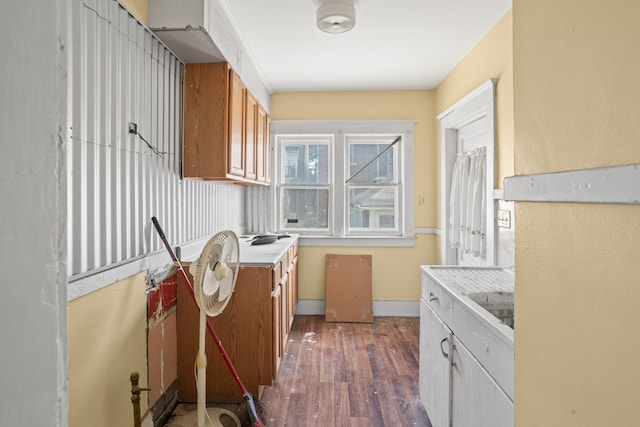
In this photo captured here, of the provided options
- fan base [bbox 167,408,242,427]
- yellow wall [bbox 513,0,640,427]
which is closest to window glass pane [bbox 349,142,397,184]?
fan base [bbox 167,408,242,427]

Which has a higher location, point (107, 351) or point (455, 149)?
point (455, 149)

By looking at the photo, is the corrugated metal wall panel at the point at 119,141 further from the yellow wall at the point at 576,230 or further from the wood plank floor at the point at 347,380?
the yellow wall at the point at 576,230

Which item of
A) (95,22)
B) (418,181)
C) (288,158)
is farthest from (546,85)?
(288,158)

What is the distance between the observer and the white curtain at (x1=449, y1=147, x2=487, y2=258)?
2746mm

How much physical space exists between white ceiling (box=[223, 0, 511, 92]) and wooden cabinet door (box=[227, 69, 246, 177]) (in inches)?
17.4

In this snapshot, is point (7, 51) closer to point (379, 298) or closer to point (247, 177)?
point (247, 177)

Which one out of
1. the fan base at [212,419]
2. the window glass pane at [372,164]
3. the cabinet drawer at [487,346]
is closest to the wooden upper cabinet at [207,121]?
the fan base at [212,419]

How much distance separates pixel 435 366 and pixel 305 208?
98.7 inches

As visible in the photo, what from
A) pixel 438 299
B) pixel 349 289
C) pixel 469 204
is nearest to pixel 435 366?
pixel 438 299

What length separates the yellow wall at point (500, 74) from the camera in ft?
7.45

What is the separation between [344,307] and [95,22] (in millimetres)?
3164

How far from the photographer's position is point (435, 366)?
6.03 feet

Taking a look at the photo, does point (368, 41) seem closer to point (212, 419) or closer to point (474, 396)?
point (474, 396)

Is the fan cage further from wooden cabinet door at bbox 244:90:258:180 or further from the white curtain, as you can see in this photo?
the white curtain
